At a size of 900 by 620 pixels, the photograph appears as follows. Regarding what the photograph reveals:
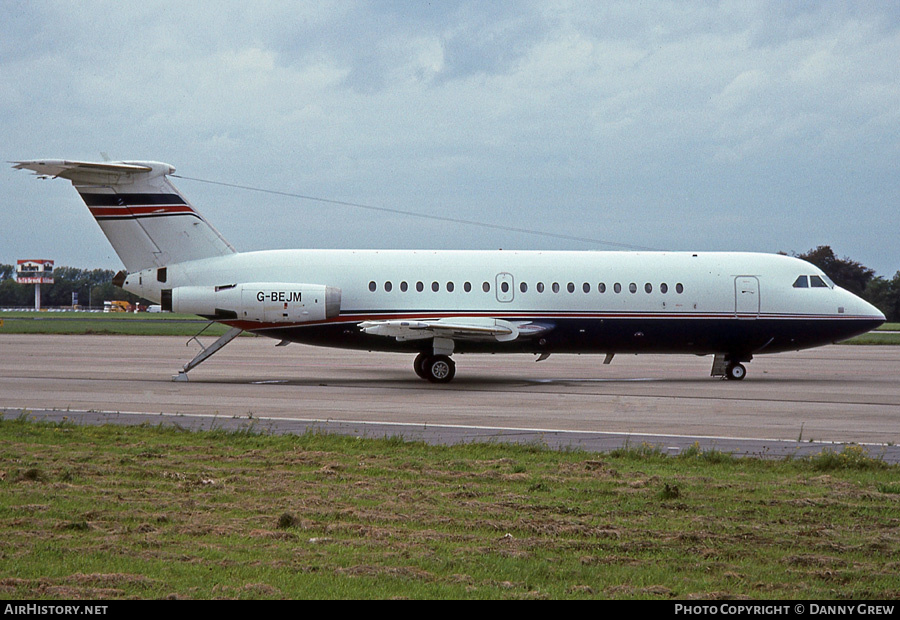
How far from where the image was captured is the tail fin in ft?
86.2

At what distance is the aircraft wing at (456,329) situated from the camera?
26.1 metres

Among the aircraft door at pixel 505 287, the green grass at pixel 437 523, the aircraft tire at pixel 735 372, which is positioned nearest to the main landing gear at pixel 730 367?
the aircraft tire at pixel 735 372

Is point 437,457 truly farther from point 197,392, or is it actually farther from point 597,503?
point 197,392

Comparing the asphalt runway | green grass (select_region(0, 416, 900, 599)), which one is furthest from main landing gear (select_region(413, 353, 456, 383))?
green grass (select_region(0, 416, 900, 599))

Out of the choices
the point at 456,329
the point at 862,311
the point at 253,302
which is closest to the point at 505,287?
the point at 456,329

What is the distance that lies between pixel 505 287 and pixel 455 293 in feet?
4.81

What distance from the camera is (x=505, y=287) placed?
2775 cm

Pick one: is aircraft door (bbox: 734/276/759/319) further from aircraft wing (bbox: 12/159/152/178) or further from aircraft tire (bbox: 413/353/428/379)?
aircraft wing (bbox: 12/159/152/178)

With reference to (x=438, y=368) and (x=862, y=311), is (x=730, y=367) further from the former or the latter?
(x=438, y=368)

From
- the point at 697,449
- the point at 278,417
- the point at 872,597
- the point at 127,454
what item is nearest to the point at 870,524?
the point at 872,597

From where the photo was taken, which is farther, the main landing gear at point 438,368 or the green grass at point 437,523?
the main landing gear at point 438,368

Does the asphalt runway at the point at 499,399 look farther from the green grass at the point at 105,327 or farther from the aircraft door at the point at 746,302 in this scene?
the green grass at the point at 105,327

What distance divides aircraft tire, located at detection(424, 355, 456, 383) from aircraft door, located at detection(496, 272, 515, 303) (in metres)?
2.42

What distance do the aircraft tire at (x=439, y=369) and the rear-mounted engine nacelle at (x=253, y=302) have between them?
330 cm
